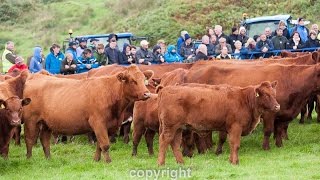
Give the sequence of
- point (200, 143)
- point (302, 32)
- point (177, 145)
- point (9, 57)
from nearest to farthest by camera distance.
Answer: point (177, 145) < point (200, 143) < point (9, 57) < point (302, 32)

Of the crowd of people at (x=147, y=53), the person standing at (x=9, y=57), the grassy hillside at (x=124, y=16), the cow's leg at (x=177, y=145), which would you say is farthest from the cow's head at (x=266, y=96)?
the grassy hillside at (x=124, y=16)

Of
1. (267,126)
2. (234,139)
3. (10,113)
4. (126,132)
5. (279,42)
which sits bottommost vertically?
(126,132)

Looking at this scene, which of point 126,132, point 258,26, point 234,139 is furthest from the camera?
point 258,26

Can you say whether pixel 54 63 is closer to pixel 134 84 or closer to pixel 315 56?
pixel 315 56

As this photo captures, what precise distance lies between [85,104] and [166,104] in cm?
168

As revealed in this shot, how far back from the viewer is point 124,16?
4450 centimetres

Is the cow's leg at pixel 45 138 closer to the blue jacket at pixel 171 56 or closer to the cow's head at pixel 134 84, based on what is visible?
the cow's head at pixel 134 84

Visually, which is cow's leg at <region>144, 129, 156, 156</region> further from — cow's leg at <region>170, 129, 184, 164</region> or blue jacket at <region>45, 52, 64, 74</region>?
blue jacket at <region>45, 52, 64, 74</region>

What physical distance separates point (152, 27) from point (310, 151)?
25.1 m

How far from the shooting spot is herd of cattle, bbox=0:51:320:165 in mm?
12300

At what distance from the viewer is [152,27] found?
125 feet

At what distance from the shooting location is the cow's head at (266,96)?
12.4 m

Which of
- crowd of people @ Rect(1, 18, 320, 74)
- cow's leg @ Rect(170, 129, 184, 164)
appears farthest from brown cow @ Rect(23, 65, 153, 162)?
crowd of people @ Rect(1, 18, 320, 74)

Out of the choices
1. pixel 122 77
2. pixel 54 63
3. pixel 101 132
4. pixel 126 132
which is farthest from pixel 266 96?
pixel 54 63
